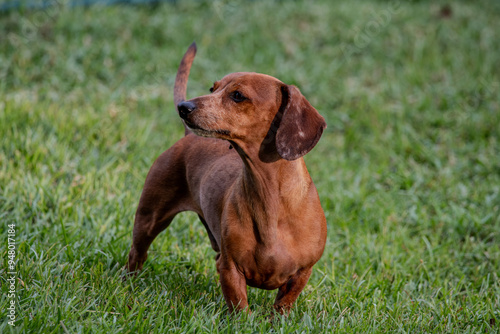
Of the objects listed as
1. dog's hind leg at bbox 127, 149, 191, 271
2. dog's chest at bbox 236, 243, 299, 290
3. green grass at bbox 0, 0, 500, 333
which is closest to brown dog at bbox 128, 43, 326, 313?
dog's chest at bbox 236, 243, 299, 290

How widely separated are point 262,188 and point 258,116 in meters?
0.38

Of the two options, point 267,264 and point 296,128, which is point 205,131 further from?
point 267,264

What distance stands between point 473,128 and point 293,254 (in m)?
5.07

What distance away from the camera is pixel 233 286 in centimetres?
320

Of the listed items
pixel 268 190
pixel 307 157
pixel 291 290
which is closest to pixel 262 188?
pixel 268 190

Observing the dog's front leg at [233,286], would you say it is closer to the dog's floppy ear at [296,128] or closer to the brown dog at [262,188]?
the brown dog at [262,188]

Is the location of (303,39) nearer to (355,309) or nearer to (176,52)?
(176,52)

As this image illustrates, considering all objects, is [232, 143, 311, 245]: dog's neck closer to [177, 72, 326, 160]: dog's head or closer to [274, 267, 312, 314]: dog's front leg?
[177, 72, 326, 160]: dog's head

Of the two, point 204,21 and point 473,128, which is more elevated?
point 204,21

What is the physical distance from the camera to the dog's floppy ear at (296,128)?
9.72 feet

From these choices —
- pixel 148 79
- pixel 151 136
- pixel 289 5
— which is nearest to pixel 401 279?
pixel 151 136

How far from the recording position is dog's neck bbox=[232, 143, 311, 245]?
3126 millimetres

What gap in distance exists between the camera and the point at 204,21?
9773 mm

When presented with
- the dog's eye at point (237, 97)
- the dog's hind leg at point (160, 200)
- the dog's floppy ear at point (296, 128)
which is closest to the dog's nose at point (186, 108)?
the dog's eye at point (237, 97)
